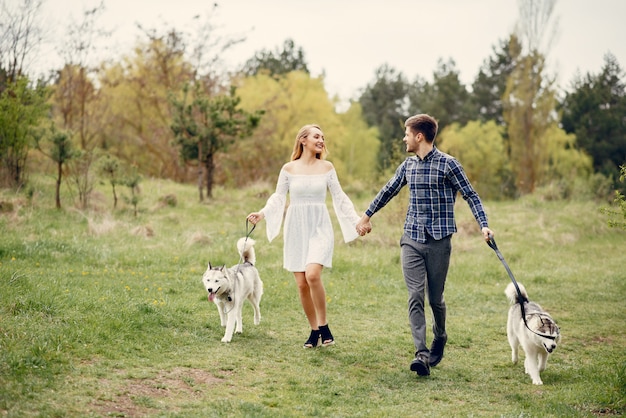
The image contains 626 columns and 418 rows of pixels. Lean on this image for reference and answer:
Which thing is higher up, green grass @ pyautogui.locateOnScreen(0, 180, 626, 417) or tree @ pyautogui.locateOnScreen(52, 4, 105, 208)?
tree @ pyautogui.locateOnScreen(52, 4, 105, 208)

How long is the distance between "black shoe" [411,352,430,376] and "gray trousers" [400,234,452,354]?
52mm

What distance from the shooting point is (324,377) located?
5504 millimetres

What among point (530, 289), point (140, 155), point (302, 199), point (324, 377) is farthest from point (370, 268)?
point (140, 155)

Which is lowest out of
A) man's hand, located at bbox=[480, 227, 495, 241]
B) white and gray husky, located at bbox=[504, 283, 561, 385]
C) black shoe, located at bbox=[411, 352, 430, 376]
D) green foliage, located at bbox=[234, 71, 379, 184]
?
black shoe, located at bbox=[411, 352, 430, 376]

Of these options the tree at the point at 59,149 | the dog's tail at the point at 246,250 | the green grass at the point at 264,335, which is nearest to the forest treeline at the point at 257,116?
the tree at the point at 59,149

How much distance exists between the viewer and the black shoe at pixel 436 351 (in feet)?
19.8

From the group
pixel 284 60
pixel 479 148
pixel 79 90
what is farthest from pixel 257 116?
pixel 284 60

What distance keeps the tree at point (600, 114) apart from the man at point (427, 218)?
3599 centimetres

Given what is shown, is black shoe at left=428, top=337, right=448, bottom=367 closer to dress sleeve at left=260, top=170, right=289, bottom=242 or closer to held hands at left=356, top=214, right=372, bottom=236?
held hands at left=356, top=214, right=372, bottom=236

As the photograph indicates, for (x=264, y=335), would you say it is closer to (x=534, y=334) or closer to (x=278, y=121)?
(x=534, y=334)

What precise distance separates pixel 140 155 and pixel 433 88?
28200 millimetres

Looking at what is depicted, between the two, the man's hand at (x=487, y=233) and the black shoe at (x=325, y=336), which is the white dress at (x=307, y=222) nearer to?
the black shoe at (x=325, y=336)

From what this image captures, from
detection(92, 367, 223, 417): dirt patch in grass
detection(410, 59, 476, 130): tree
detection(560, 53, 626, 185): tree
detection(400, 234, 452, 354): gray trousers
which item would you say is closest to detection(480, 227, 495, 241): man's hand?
detection(400, 234, 452, 354): gray trousers

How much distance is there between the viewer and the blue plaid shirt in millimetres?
5590
